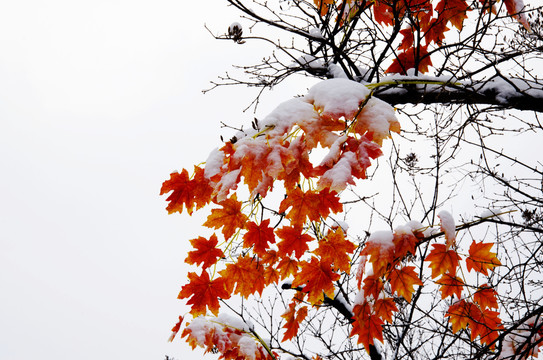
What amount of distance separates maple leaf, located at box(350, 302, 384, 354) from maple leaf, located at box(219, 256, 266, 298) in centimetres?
55

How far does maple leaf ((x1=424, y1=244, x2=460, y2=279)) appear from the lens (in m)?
1.73

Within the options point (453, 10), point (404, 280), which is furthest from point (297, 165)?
point (453, 10)

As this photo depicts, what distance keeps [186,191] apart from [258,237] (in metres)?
0.44

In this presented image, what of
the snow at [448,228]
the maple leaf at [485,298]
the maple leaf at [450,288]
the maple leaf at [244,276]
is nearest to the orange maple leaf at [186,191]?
the maple leaf at [244,276]

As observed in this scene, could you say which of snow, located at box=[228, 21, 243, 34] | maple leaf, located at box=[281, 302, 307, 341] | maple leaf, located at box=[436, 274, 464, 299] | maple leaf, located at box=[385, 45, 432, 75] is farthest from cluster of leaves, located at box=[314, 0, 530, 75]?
maple leaf, located at box=[281, 302, 307, 341]

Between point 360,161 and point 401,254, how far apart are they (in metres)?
0.66

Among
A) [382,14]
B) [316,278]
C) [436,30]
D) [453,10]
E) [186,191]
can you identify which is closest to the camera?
[186,191]

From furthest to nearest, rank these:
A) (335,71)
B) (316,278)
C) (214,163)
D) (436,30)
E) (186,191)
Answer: (335,71) → (436,30) → (316,278) → (186,191) → (214,163)

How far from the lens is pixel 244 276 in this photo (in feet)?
6.72

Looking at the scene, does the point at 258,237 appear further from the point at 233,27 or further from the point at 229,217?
the point at 233,27

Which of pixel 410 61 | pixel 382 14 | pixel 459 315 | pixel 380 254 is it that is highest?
pixel 382 14

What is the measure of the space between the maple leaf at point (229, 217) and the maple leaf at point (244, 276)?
409mm

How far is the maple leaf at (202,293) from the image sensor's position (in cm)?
186

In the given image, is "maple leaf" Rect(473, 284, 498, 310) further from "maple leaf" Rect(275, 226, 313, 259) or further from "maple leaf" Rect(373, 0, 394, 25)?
"maple leaf" Rect(373, 0, 394, 25)
